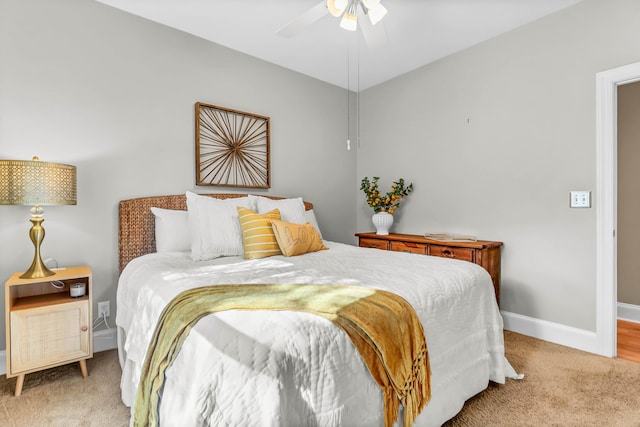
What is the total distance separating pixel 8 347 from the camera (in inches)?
68.3

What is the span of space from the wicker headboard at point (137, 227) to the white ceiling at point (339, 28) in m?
1.45

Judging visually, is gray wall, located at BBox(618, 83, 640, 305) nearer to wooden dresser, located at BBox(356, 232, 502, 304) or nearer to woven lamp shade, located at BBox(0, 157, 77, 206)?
wooden dresser, located at BBox(356, 232, 502, 304)

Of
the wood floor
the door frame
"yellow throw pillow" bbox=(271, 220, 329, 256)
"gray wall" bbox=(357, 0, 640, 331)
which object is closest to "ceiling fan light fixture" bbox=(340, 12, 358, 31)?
"yellow throw pillow" bbox=(271, 220, 329, 256)

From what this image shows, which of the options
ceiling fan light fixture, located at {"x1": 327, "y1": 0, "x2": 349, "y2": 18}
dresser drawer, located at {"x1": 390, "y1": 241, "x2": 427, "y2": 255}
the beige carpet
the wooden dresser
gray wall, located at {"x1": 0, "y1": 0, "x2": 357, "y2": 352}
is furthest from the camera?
dresser drawer, located at {"x1": 390, "y1": 241, "x2": 427, "y2": 255}

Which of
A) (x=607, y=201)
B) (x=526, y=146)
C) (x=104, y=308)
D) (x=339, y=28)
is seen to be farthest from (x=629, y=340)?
(x=104, y=308)

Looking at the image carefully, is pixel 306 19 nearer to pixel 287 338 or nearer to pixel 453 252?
pixel 287 338

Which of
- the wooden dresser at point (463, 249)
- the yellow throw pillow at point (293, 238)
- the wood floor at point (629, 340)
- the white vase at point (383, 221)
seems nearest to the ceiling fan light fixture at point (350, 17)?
the yellow throw pillow at point (293, 238)

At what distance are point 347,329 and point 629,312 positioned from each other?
11.3 feet

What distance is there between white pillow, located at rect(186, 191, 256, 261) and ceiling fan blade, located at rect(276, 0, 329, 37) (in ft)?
4.16

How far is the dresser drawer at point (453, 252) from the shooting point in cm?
264

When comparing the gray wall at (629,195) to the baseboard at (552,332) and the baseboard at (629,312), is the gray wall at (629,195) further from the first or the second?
the baseboard at (552,332)

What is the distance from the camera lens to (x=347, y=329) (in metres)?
1.09

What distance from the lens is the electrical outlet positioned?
237cm

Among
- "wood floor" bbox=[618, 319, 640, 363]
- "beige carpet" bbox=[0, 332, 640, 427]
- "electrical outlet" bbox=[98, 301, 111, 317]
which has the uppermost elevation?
"electrical outlet" bbox=[98, 301, 111, 317]
